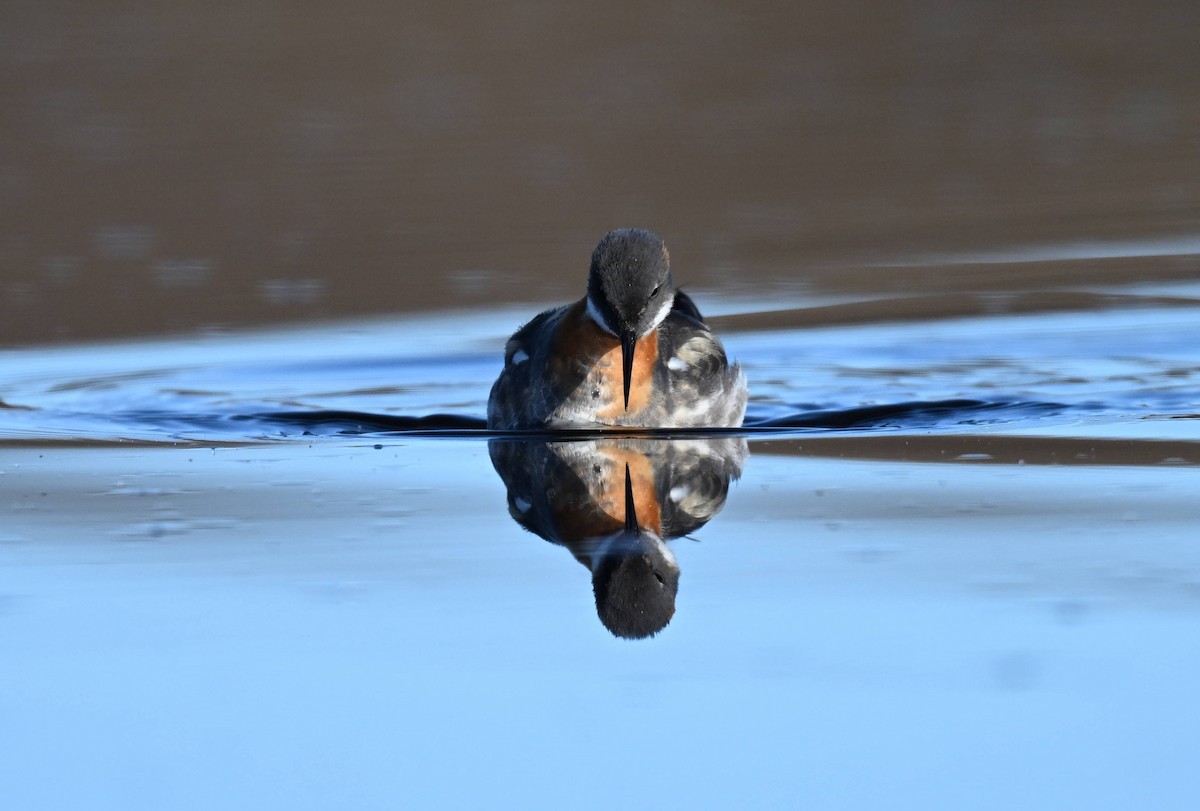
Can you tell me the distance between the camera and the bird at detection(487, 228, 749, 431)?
832 cm

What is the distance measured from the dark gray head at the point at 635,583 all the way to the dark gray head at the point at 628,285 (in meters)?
1.98

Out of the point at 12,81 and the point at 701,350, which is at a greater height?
the point at 12,81

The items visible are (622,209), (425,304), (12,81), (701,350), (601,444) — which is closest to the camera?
(601,444)

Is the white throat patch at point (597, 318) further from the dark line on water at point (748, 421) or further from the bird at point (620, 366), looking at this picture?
the dark line on water at point (748, 421)

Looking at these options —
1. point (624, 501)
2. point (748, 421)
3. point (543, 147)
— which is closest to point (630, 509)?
point (624, 501)

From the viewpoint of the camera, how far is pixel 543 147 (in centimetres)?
1745

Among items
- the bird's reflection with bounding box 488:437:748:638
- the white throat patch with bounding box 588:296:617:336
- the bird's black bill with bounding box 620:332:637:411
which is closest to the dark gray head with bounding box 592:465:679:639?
the bird's reflection with bounding box 488:437:748:638

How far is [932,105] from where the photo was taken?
18859 millimetres

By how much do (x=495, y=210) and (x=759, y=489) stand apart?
810 centimetres

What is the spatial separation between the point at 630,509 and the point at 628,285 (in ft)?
5.64

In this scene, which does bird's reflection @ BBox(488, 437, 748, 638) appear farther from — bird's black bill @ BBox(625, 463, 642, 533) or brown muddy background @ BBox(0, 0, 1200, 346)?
brown muddy background @ BBox(0, 0, 1200, 346)

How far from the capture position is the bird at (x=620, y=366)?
27.3ft

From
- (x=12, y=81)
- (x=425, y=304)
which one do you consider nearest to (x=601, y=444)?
(x=425, y=304)

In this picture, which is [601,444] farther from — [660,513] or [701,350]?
[660,513]
